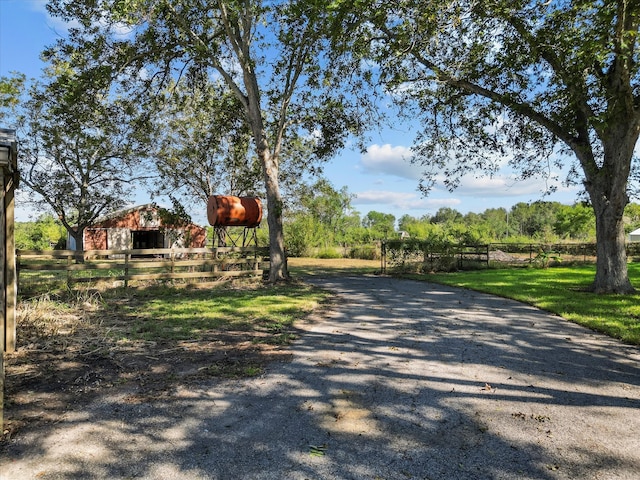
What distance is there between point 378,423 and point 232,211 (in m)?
11.3

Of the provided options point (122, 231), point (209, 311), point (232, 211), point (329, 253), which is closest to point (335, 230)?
point (329, 253)

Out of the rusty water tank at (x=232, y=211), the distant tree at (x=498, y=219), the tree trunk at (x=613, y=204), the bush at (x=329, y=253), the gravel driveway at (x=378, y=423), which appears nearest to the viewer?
the gravel driveway at (x=378, y=423)

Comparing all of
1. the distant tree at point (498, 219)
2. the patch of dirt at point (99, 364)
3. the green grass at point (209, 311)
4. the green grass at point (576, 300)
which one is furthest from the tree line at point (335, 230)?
the distant tree at point (498, 219)

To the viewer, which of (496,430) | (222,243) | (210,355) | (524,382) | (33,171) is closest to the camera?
(496,430)

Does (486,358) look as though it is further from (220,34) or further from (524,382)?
(220,34)

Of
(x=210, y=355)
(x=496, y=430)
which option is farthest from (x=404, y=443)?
(x=210, y=355)

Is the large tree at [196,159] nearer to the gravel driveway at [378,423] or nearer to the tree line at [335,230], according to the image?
the tree line at [335,230]

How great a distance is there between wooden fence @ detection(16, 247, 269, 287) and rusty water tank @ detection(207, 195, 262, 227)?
1005 mm

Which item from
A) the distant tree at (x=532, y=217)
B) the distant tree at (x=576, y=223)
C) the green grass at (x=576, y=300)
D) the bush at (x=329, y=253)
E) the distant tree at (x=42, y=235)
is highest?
the distant tree at (x=532, y=217)

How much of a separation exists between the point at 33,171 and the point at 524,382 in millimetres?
29695

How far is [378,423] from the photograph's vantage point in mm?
3521

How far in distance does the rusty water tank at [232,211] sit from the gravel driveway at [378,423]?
8.81 m

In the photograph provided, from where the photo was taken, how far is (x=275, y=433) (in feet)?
11.0

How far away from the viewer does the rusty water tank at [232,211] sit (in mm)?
13844
